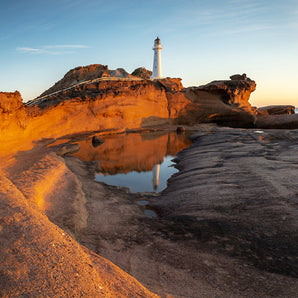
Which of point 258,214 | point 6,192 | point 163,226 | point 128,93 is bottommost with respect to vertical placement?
point 163,226

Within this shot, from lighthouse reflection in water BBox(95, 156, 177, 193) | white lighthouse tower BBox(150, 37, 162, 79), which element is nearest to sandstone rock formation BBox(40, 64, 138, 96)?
white lighthouse tower BBox(150, 37, 162, 79)

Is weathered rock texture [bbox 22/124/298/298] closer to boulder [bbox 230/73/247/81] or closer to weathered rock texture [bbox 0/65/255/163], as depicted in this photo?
weathered rock texture [bbox 0/65/255/163]

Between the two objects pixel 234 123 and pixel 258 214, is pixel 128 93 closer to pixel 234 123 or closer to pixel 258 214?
pixel 234 123

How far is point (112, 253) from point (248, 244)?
1.80 meters

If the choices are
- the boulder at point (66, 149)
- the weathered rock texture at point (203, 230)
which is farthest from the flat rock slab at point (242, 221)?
the boulder at point (66, 149)

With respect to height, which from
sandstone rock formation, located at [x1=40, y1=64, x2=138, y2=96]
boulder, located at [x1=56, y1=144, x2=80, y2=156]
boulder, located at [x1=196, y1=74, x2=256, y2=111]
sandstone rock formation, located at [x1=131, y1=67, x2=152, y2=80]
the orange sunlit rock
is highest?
sandstone rock formation, located at [x1=131, y1=67, x2=152, y2=80]

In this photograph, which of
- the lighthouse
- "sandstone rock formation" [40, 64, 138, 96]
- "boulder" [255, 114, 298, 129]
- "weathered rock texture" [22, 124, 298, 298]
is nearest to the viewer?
"weathered rock texture" [22, 124, 298, 298]

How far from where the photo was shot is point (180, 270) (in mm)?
2555

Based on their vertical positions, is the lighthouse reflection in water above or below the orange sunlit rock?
below

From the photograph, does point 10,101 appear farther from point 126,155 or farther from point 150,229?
point 150,229

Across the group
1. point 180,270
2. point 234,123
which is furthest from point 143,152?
point 234,123

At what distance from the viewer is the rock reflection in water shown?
6.49m

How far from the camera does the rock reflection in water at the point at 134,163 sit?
6.49 m

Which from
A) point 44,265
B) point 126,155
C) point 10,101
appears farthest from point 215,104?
point 44,265
